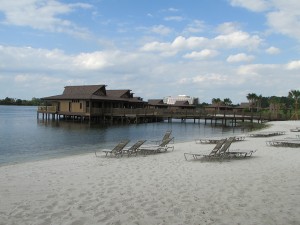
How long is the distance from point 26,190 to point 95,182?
182cm

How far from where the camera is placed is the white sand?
6.17 meters

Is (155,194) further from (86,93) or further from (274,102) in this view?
(274,102)

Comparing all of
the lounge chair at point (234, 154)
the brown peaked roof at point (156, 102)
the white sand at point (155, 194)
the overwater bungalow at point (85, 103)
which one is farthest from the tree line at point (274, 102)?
the white sand at point (155, 194)

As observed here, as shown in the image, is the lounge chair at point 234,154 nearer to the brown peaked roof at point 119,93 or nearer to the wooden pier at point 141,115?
the wooden pier at point 141,115

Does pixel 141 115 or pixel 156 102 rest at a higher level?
pixel 156 102

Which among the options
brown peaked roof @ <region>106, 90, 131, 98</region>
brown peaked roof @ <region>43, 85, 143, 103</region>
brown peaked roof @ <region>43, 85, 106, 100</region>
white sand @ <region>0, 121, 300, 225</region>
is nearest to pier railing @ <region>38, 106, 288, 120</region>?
brown peaked roof @ <region>43, 85, 143, 103</region>

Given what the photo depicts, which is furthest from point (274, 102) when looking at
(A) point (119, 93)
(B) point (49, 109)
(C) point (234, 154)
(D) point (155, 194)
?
(D) point (155, 194)

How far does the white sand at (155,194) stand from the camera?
6173 mm

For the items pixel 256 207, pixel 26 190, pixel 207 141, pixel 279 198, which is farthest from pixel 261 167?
pixel 207 141

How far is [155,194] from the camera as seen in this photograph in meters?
7.84

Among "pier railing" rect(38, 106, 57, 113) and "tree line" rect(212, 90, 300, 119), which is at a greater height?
"tree line" rect(212, 90, 300, 119)

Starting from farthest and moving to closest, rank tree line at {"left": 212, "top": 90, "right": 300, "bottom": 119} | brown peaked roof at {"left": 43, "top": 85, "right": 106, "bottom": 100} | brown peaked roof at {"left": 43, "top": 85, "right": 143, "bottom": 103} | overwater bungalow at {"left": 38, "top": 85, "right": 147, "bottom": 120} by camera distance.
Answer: tree line at {"left": 212, "top": 90, "right": 300, "bottom": 119} → brown peaked roof at {"left": 43, "top": 85, "right": 106, "bottom": 100} → brown peaked roof at {"left": 43, "top": 85, "right": 143, "bottom": 103} → overwater bungalow at {"left": 38, "top": 85, "right": 147, "bottom": 120}

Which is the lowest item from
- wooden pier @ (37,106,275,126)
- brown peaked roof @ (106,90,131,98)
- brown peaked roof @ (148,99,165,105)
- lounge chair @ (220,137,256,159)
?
lounge chair @ (220,137,256,159)

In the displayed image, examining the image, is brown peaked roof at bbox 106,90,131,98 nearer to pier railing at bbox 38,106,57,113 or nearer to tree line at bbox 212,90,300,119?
pier railing at bbox 38,106,57,113
